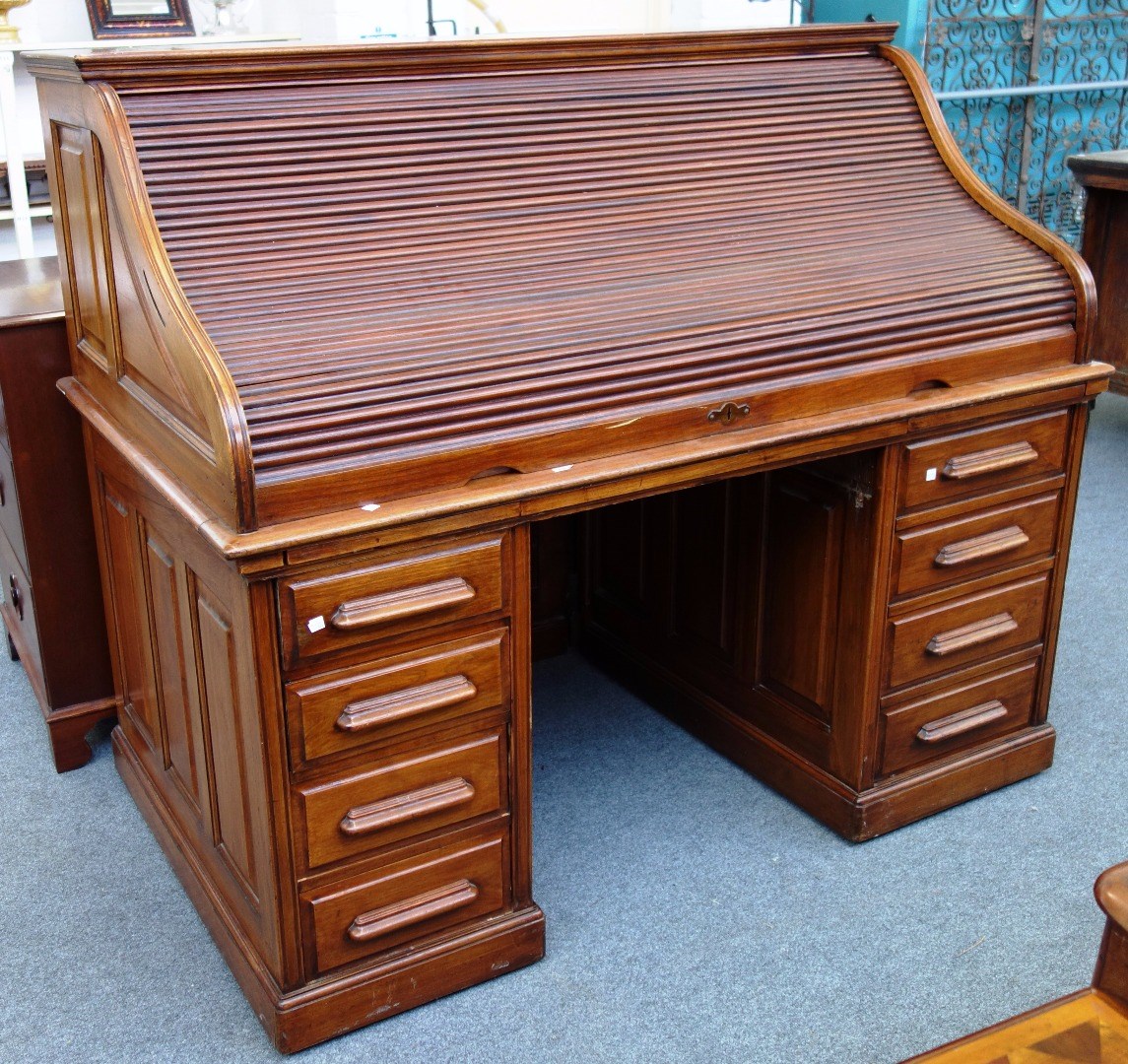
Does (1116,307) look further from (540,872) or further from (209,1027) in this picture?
(209,1027)

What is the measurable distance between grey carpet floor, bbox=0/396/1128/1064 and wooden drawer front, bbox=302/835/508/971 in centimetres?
16

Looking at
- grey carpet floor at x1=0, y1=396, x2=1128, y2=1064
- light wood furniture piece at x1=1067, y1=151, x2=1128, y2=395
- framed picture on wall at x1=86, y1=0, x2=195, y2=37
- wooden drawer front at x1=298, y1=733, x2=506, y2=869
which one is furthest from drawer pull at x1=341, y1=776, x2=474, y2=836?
framed picture on wall at x1=86, y1=0, x2=195, y2=37

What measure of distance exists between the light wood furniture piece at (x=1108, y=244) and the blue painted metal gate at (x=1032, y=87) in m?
1.63

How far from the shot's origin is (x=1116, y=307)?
16.1ft

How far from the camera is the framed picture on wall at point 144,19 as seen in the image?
5.24 m

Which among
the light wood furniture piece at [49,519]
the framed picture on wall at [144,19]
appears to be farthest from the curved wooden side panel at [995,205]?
the framed picture on wall at [144,19]

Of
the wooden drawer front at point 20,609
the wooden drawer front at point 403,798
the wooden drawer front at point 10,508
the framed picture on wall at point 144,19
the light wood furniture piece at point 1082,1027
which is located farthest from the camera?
the framed picture on wall at point 144,19

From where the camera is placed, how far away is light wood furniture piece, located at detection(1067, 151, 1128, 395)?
4770 millimetres

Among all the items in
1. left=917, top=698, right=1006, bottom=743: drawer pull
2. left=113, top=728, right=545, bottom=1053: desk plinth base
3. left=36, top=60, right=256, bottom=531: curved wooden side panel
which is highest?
left=36, top=60, right=256, bottom=531: curved wooden side panel

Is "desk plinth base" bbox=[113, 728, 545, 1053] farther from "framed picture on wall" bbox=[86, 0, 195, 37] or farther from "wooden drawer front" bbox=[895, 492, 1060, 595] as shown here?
"framed picture on wall" bbox=[86, 0, 195, 37]

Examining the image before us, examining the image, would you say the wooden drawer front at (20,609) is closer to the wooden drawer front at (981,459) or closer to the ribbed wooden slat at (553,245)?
the ribbed wooden slat at (553,245)

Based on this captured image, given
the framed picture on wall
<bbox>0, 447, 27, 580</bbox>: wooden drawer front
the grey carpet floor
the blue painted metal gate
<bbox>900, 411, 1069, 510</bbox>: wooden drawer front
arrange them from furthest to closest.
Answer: the blue painted metal gate, the framed picture on wall, <bbox>0, 447, 27, 580</bbox>: wooden drawer front, <bbox>900, 411, 1069, 510</bbox>: wooden drawer front, the grey carpet floor

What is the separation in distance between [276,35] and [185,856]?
12.2 feet

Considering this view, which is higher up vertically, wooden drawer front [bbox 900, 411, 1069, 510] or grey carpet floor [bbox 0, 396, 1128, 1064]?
wooden drawer front [bbox 900, 411, 1069, 510]
